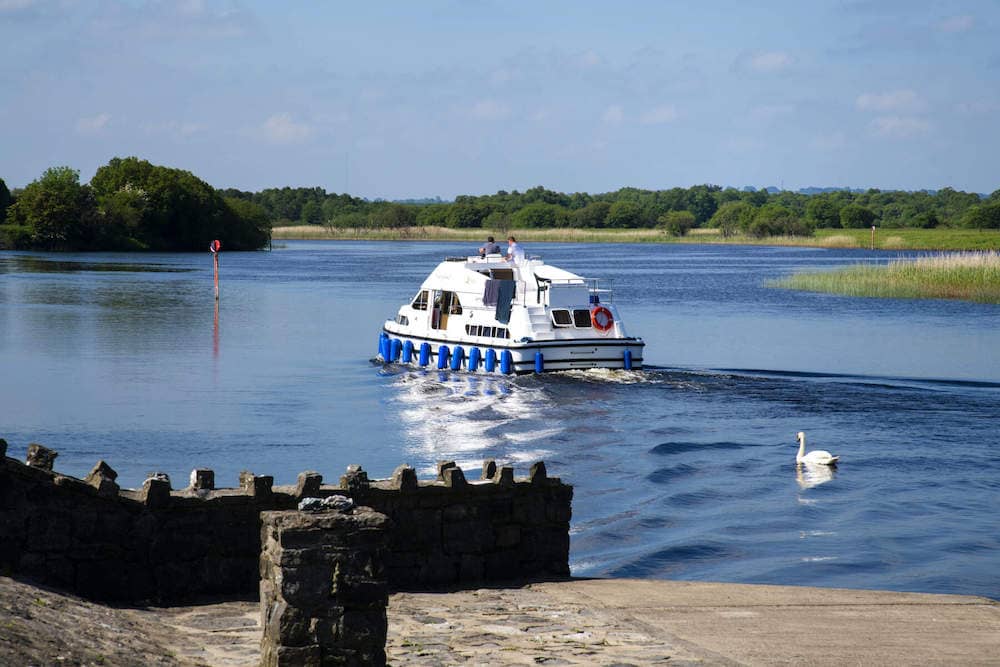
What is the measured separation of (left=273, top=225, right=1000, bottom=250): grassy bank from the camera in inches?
5364

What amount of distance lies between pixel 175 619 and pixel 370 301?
58.2 m

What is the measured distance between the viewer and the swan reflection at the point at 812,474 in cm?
2395

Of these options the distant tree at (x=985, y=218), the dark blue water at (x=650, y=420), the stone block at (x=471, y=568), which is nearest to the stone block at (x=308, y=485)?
the stone block at (x=471, y=568)

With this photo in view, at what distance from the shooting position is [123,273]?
310ft

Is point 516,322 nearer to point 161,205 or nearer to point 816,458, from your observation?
point 816,458

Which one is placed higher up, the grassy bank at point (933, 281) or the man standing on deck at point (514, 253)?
the man standing on deck at point (514, 253)

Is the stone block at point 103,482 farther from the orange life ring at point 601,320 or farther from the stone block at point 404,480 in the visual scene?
the orange life ring at point 601,320

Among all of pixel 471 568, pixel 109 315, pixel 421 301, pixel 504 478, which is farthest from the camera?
pixel 109 315

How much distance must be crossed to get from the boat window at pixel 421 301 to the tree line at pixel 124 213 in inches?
3597

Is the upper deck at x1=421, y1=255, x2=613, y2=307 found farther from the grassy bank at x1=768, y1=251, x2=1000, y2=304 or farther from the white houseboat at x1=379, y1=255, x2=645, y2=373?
the grassy bank at x1=768, y1=251, x2=1000, y2=304

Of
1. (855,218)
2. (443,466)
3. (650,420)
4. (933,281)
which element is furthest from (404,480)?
(855,218)

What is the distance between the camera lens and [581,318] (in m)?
37.6

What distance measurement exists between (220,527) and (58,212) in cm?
11918

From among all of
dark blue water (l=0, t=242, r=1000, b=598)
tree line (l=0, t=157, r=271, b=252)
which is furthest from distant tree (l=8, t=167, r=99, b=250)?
dark blue water (l=0, t=242, r=1000, b=598)
